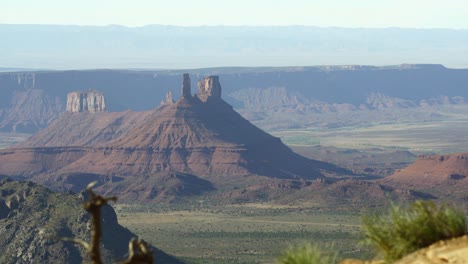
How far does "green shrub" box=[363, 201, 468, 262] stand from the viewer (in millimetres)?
18625

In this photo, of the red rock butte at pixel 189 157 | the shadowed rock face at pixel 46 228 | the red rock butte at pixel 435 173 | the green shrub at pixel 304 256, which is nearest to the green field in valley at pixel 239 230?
the shadowed rock face at pixel 46 228

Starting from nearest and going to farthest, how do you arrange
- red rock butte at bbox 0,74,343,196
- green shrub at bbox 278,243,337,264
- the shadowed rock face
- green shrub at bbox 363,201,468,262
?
green shrub at bbox 278,243,337,264, green shrub at bbox 363,201,468,262, the shadowed rock face, red rock butte at bbox 0,74,343,196

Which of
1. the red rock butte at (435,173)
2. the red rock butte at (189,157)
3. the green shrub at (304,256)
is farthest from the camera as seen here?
the red rock butte at (189,157)

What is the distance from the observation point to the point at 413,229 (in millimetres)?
18625

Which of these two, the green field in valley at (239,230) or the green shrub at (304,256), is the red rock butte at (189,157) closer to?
the green field in valley at (239,230)

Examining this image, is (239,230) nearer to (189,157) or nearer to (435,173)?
(435,173)

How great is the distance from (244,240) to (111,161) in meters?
81.1

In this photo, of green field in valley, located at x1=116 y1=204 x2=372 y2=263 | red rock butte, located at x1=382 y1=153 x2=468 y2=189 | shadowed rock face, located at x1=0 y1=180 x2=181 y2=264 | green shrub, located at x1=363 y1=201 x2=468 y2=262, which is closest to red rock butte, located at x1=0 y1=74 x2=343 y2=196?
red rock butte, located at x1=382 y1=153 x2=468 y2=189

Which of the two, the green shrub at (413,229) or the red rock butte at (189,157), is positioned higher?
the green shrub at (413,229)

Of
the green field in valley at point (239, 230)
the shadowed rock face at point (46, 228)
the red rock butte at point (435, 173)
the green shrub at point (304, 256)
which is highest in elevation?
the green shrub at point (304, 256)

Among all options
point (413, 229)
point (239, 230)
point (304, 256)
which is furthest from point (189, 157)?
point (304, 256)

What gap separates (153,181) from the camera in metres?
178

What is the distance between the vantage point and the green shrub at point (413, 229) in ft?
61.1

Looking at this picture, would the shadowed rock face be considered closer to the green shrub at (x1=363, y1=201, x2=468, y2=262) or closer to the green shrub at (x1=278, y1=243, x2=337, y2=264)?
the green shrub at (x1=363, y1=201, x2=468, y2=262)
